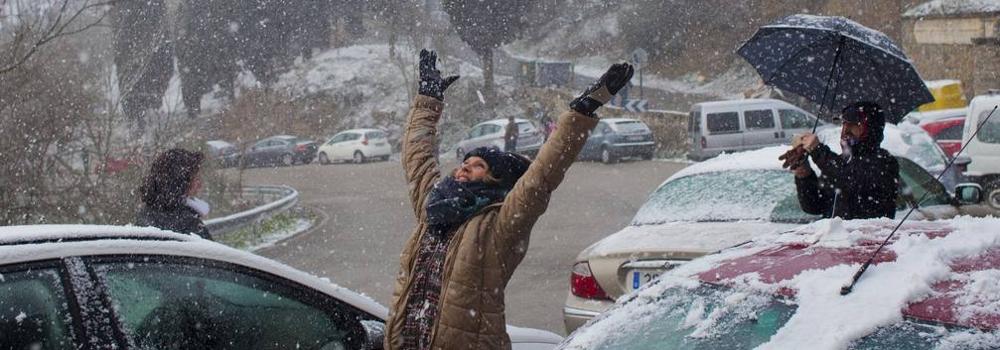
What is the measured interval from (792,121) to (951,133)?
7583 millimetres

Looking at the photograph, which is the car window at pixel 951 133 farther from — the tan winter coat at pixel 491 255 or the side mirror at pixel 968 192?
the tan winter coat at pixel 491 255

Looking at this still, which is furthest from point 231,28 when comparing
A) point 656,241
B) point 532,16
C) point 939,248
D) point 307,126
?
point 939,248

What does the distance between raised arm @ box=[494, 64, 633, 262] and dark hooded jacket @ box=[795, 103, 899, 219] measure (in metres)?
1.82

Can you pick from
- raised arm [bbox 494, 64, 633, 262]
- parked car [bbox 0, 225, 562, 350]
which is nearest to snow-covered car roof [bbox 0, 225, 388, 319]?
parked car [bbox 0, 225, 562, 350]

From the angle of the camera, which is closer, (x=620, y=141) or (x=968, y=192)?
(x=968, y=192)

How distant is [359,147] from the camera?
39.9 m

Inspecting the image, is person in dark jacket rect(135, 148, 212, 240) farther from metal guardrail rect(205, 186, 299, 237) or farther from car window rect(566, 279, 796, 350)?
metal guardrail rect(205, 186, 299, 237)

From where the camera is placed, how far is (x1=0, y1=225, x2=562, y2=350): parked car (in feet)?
9.71

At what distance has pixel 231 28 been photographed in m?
49.6

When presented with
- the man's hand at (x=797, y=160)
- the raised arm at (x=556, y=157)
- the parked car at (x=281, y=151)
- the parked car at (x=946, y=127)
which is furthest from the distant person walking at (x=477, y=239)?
the parked car at (x=281, y=151)

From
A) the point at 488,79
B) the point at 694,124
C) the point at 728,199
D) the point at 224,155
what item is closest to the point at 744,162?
the point at 728,199

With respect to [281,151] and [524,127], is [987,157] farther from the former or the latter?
[281,151]

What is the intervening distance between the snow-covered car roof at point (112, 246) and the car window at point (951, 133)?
17.6m

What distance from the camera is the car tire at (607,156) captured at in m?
30.2
